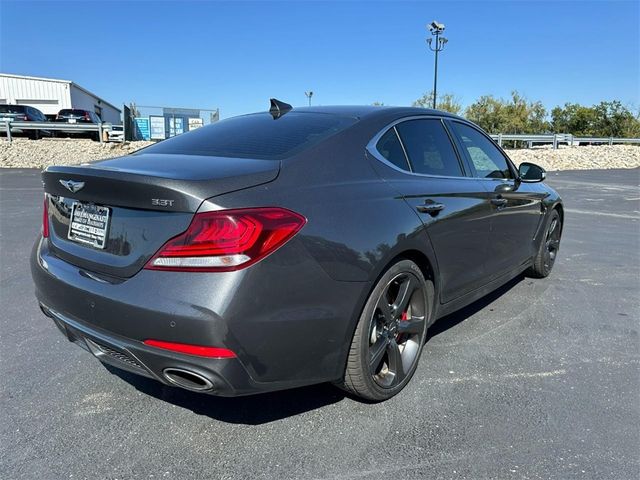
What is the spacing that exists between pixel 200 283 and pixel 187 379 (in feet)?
1.50

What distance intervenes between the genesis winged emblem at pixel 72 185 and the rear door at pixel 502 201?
2576 millimetres

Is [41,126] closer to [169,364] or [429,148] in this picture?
[429,148]

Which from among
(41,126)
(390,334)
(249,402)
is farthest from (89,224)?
(41,126)

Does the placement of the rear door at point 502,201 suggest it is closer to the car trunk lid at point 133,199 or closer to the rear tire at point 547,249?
the rear tire at point 547,249

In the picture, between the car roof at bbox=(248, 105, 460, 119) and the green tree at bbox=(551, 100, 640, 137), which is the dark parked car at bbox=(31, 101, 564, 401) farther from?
the green tree at bbox=(551, 100, 640, 137)

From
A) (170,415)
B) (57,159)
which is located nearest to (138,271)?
(170,415)

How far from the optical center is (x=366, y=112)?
3.17m

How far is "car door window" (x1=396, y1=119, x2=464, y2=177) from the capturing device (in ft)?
10.5

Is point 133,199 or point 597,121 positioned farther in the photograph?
point 597,121

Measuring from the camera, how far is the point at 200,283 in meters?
2.03

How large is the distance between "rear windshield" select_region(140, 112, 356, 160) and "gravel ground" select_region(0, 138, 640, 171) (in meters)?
12.5

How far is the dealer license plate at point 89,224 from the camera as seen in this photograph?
235 centimetres

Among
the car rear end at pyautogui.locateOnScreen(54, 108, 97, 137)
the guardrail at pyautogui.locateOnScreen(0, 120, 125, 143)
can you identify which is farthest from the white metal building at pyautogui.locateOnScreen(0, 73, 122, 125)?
the guardrail at pyautogui.locateOnScreen(0, 120, 125, 143)

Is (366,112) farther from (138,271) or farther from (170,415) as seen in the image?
(170,415)
